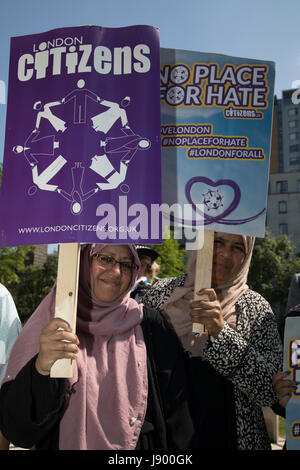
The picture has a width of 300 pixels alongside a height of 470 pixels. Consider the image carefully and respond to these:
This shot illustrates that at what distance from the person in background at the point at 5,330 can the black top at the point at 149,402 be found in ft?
1.38

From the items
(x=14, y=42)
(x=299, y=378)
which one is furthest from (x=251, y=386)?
(x=14, y=42)

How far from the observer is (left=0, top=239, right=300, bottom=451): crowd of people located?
7.22 ft

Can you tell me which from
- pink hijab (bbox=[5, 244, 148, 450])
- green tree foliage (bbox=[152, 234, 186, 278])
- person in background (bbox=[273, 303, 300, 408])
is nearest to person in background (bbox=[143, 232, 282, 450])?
person in background (bbox=[273, 303, 300, 408])

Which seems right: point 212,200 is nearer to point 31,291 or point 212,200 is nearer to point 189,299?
point 189,299

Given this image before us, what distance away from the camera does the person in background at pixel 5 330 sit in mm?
2717

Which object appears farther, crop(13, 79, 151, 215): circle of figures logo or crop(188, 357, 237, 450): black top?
crop(188, 357, 237, 450): black top

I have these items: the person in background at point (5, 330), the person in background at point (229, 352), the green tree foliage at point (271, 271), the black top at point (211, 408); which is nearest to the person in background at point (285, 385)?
the person in background at point (229, 352)

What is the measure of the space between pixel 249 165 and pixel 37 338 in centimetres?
158

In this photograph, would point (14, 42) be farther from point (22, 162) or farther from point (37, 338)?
point (37, 338)

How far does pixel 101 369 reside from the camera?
2414 millimetres

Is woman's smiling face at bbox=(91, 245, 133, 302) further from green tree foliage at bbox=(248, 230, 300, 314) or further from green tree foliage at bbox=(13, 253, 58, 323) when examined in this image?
green tree foliage at bbox=(248, 230, 300, 314)

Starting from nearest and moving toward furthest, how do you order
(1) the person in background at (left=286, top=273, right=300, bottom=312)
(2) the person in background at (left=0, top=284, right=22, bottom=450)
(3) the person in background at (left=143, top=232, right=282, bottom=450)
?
(3) the person in background at (left=143, top=232, right=282, bottom=450) < (2) the person in background at (left=0, top=284, right=22, bottom=450) < (1) the person in background at (left=286, top=273, right=300, bottom=312)

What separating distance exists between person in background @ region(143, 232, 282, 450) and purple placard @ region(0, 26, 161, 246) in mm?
680

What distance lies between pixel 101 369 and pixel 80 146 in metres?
1.17
